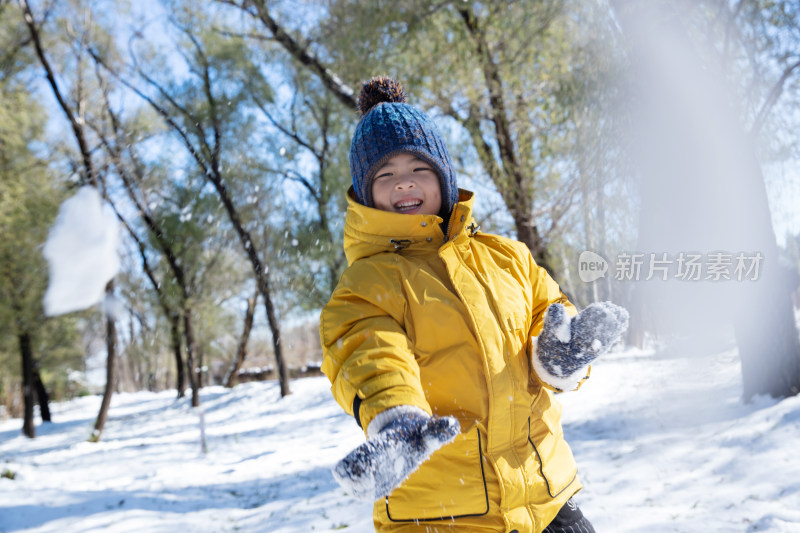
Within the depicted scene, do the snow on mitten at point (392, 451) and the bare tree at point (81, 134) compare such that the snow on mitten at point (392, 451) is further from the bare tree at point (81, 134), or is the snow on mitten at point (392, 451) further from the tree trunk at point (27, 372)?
the tree trunk at point (27, 372)

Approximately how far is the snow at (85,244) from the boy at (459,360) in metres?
9.09

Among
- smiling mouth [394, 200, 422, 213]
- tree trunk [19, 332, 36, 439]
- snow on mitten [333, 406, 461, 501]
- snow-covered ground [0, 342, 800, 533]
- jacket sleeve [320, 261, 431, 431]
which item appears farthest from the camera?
tree trunk [19, 332, 36, 439]

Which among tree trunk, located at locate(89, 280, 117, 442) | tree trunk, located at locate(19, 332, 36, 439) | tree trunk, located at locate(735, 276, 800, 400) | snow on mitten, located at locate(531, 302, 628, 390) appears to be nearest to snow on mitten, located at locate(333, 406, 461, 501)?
snow on mitten, located at locate(531, 302, 628, 390)

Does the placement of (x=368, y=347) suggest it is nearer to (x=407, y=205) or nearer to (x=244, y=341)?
(x=407, y=205)

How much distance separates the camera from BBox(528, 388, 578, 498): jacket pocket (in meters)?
1.25

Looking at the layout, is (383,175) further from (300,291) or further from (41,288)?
(41,288)

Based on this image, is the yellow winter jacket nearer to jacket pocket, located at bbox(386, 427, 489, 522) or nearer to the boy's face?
Result: jacket pocket, located at bbox(386, 427, 489, 522)

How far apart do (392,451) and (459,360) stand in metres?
0.38

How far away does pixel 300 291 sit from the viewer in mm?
11016

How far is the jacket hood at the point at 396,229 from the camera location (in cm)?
131

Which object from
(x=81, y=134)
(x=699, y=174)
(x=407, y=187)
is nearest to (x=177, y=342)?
(x=81, y=134)

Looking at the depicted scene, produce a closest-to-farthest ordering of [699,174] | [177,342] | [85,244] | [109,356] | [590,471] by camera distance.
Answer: [590,471] < [699,174] < [85,244] < [109,356] < [177,342]

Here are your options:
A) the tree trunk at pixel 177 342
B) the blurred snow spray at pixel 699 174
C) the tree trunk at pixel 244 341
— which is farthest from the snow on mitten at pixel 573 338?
the tree trunk at pixel 244 341

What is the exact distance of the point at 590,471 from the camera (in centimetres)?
364
